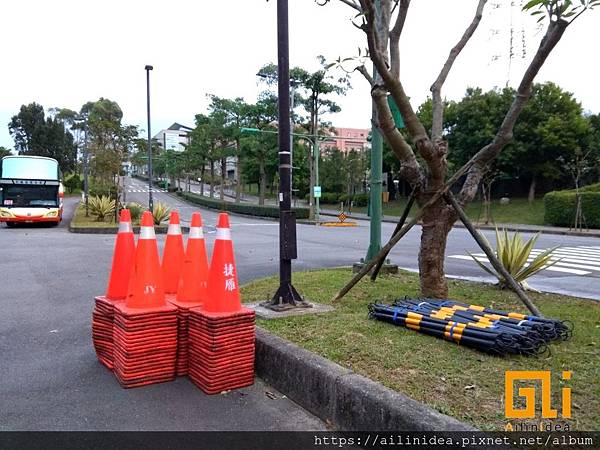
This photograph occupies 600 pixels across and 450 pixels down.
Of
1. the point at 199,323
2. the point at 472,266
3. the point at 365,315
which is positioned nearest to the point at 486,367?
the point at 365,315

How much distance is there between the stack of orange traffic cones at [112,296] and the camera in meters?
4.43

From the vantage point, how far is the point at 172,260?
5020 millimetres

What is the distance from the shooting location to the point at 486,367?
12.0 ft

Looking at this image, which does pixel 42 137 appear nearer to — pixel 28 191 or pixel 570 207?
pixel 28 191

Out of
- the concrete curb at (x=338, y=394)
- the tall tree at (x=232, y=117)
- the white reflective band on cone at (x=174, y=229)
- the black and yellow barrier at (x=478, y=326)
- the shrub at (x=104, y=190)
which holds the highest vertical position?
the tall tree at (x=232, y=117)

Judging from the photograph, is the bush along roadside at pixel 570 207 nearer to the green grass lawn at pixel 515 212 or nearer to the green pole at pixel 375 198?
the green grass lawn at pixel 515 212

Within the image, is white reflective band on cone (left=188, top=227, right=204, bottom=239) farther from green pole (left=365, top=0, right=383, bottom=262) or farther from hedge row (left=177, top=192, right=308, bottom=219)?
hedge row (left=177, top=192, right=308, bottom=219)

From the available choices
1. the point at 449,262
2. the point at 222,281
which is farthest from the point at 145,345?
the point at 449,262

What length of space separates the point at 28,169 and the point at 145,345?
2313 cm

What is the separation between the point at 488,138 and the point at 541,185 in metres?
6.88

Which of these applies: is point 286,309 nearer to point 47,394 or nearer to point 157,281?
point 157,281

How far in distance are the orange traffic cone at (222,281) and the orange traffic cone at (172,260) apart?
91cm

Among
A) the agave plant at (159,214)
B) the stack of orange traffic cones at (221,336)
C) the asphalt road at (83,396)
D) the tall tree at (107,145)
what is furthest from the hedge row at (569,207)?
the asphalt road at (83,396)

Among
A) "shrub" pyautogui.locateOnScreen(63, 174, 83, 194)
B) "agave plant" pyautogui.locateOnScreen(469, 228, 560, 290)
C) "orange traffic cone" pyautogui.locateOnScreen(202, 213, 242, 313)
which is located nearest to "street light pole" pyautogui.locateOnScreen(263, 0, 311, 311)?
"orange traffic cone" pyautogui.locateOnScreen(202, 213, 242, 313)
